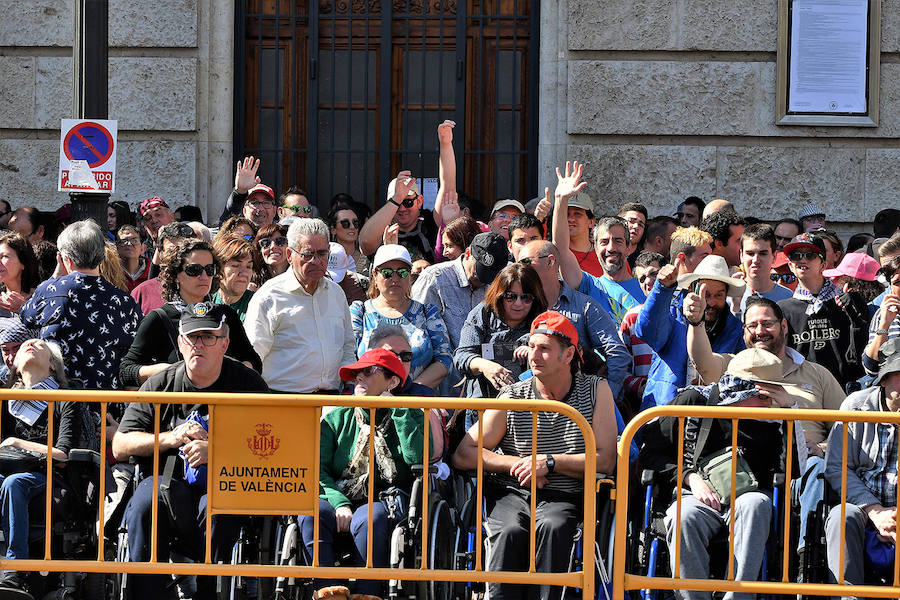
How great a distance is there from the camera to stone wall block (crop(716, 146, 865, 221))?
11.2 metres

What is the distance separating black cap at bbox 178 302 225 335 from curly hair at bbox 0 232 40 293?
72.8 inches

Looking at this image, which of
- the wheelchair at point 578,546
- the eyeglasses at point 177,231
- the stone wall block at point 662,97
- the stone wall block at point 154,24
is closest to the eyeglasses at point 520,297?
the wheelchair at point 578,546

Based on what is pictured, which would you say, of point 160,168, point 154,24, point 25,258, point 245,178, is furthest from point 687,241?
point 154,24

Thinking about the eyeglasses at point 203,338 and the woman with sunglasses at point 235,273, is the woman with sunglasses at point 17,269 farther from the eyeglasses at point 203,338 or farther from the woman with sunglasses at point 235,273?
the eyeglasses at point 203,338

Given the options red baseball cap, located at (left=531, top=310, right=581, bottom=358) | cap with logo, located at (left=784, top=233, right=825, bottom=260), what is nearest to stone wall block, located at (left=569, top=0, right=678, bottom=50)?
cap with logo, located at (left=784, top=233, right=825, bottom=260)

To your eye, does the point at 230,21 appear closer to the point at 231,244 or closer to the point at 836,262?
the point at 231,244

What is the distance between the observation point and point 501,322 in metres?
7.26

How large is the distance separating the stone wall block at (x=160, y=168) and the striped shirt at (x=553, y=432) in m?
5.81

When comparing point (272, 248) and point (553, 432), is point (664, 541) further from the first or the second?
point (272, 248)

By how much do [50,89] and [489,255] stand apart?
5.54m

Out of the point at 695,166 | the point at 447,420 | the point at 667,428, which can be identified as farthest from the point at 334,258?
the point at 695,166

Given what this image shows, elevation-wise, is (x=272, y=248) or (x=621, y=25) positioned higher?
(x=621, y=25)

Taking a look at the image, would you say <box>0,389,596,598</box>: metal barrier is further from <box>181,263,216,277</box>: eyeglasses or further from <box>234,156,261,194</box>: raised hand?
<box>234,156,261,194</box>: raised hand

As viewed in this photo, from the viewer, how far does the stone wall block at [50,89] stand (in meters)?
11.4
